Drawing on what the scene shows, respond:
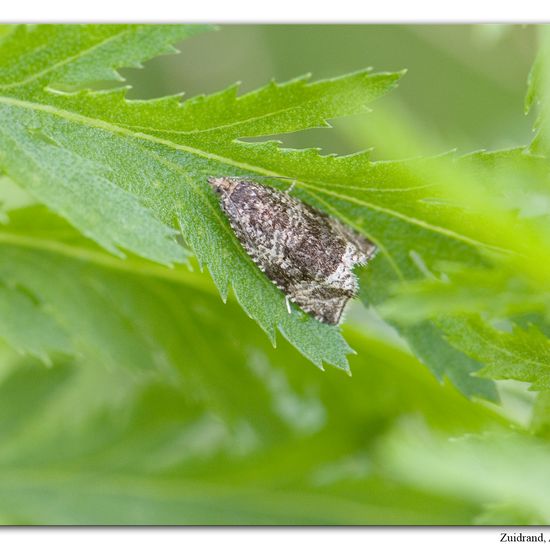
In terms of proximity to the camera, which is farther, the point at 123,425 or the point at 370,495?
the point at 123,425

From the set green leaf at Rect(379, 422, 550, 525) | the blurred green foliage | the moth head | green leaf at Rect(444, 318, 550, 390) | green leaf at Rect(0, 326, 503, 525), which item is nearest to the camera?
green leaf at Rect(379, 422, 550, 525)

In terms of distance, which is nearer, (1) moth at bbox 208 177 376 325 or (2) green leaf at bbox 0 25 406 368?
(2) green leaf at bbox 0 25 406 368

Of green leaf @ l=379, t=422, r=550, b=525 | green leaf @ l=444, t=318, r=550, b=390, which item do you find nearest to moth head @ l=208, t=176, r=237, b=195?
green leaf @ l=444, t=318, r=550, b=390

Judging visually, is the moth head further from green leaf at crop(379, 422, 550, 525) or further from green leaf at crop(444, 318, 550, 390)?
green leaf at crop(379, 422, 550, 525)

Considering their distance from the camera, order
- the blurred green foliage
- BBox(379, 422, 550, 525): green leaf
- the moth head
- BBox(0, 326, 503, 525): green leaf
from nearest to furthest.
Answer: BBox(379, 422, 550, 525): green leaf
the blurred green foliage
the moth head
BBox(0, 326, 503, 525): green leaf

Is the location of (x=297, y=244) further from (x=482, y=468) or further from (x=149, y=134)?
(x=482, y=468)
